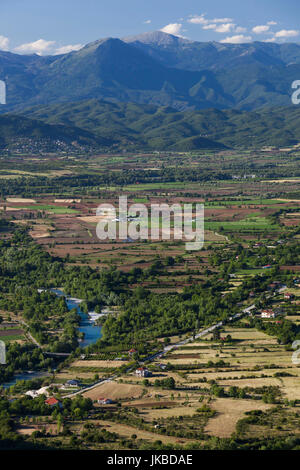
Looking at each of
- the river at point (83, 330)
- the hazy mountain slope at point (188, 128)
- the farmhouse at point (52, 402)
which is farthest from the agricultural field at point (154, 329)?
the hazy mountain slope at point (188, 128)

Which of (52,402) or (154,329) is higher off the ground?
(154,329)

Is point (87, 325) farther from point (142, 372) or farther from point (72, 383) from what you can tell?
point (72, 383)

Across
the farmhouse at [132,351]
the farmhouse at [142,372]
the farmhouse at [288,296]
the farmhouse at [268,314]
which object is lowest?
the farmhouse at [142,372]

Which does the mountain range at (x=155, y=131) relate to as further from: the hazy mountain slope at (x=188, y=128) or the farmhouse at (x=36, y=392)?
the farmhouse at (x=36, y=392)

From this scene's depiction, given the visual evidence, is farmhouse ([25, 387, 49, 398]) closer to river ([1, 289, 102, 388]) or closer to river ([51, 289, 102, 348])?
river ([1, 289, 102, 388])

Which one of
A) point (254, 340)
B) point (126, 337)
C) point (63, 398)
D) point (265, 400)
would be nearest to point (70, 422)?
point (63, 398)

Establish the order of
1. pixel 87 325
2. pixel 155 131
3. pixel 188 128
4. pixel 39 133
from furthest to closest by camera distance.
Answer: pixel 188 128
pixel 155 131
pixel 39 133
pixel 87 325

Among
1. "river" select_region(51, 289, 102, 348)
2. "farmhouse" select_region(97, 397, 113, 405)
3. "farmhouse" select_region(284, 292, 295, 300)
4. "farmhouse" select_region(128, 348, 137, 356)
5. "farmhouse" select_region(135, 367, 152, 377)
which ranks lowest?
"farmhouse" select_region(97, 397, 113, 405)

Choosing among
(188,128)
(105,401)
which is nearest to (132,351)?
(105,401)

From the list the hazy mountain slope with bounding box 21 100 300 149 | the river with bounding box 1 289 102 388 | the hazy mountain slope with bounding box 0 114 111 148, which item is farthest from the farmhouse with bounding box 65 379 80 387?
the hazy mountain slope with bounding box 21 100 300 149

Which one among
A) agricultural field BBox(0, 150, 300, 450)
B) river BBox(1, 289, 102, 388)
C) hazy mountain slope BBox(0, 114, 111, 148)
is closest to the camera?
agricultural field BBox(0, 150, 300, 450)

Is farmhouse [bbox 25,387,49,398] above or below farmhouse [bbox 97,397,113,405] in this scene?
above
